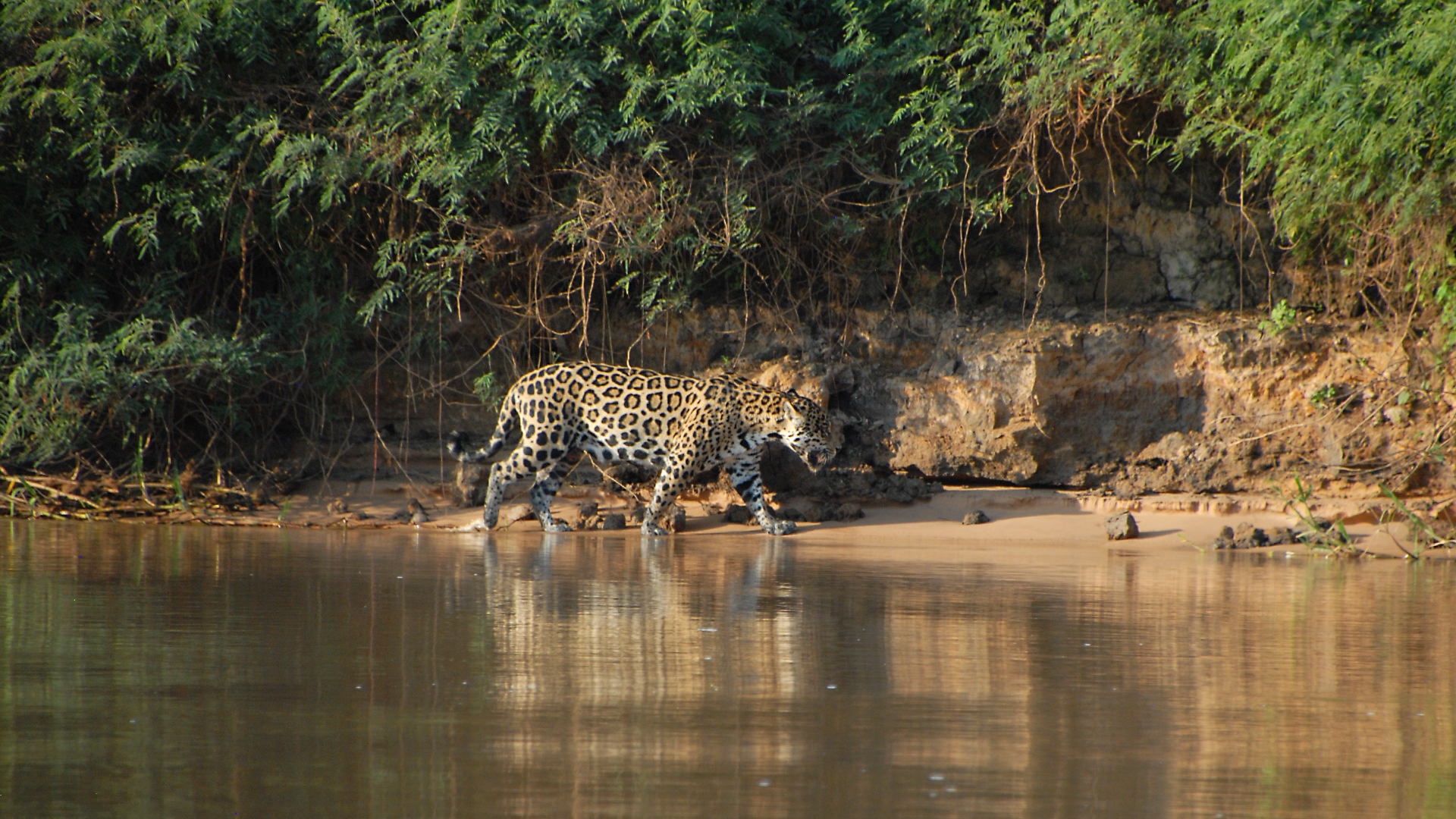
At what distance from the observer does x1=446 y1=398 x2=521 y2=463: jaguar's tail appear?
10.1 metres

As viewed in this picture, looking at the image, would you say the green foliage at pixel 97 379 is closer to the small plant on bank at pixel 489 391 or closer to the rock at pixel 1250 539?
the small plant on bank at pixel 489 391

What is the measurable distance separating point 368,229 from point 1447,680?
375 inches

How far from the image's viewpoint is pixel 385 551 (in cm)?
804

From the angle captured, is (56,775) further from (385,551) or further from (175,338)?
(175,338)

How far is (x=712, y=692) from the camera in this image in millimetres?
4207

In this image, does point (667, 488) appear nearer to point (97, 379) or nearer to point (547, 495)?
point (547, 495)

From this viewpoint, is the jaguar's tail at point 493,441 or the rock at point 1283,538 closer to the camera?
the rock at point 1283,538

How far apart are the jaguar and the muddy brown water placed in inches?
106

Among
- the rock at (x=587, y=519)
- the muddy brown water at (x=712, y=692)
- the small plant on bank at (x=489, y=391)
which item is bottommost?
the muddy brown water at (x=712, y=692)

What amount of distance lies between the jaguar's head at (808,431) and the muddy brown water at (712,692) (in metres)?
2.74

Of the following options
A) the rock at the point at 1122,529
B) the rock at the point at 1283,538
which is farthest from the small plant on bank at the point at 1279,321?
the rock at the point at 1122,529

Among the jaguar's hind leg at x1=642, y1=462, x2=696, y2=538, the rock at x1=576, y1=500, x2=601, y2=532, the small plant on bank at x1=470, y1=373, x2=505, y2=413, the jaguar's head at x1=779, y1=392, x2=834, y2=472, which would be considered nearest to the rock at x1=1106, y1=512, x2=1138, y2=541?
the jaguar's head at x1=779, y1=392, x2=834, y2=472

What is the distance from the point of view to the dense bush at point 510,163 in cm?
1015

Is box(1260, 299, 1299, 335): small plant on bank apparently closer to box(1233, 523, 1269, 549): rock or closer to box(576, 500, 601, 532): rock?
box(1233, 523, 1269, 549): rock
